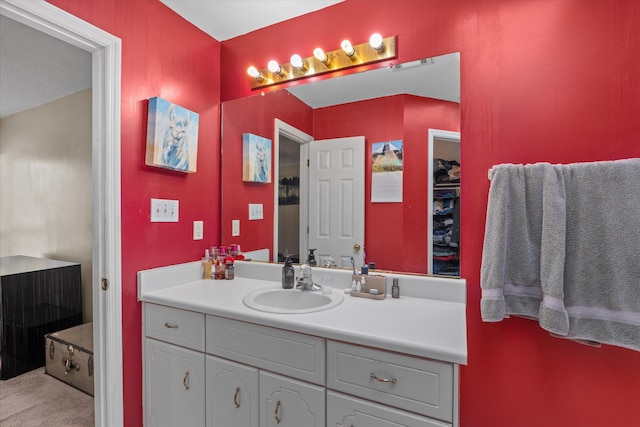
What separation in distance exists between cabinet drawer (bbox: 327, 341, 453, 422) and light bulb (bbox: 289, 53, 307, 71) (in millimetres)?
1465

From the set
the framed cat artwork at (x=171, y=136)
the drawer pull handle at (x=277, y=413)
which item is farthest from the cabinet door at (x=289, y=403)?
the framed cat artwork at (x=171, y=136)

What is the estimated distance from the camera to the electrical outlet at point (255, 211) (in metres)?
1.97

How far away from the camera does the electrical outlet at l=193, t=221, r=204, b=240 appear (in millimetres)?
1844

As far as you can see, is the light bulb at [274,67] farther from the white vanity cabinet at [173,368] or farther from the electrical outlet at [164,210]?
the white vanity cabinet at [173,368]

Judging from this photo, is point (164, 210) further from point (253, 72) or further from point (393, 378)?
point (393, 378)

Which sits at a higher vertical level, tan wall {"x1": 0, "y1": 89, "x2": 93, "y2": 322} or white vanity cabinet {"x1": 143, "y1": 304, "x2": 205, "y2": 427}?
tan wall {"x1": 0, "y1": 89, "x2": 93, "y2": 322}

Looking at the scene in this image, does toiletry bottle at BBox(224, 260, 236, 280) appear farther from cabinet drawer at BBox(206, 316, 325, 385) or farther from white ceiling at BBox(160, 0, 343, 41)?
white ceiling at BBox(160, 0, 343, 41)

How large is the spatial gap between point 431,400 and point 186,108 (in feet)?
6.04

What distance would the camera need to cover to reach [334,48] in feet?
5.47

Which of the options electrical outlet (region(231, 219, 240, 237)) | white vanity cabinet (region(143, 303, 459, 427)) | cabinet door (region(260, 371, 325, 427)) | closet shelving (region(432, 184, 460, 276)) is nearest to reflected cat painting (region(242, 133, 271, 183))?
electrical outlet (region(231, 219, 240, 237))

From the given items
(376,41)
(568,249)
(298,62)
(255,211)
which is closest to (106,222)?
(255,211)

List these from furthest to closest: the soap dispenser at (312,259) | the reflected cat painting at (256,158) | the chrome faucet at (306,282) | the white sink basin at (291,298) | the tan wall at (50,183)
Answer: the tan wall at (50,183), the reflected cat painting at (256,158), the soap dispenser at (312,259), the chrome faucet at (306,282), the white sink basin at (291,298)

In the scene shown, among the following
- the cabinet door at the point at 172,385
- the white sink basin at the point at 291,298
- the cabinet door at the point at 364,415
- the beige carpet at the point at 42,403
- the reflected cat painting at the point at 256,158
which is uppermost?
the reflected cat painting at the point at 256,158

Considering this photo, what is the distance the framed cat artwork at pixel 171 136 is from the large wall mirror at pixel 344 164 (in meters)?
0.29
